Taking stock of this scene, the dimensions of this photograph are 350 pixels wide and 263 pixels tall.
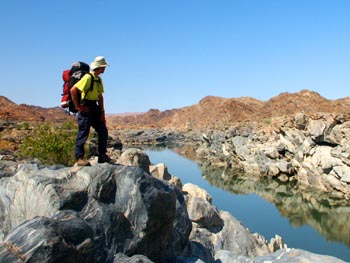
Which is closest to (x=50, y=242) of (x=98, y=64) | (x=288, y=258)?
(x=98, y=64)

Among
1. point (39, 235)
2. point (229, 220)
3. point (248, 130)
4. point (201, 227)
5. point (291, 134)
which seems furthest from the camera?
point (248, 130)

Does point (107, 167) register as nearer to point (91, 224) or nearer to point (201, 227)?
point (91, 224)

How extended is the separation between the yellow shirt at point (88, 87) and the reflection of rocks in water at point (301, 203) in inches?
928

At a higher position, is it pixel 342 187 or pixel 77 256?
pixel 77 256

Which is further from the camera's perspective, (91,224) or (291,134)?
(291,134)

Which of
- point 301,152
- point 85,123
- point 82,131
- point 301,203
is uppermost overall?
point 85,123

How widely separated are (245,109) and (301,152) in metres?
95.7

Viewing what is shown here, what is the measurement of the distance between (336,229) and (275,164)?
22.7m

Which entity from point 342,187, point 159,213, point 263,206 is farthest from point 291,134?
point 159,213

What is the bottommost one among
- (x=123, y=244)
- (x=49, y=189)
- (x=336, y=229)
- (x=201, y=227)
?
(x=336, y=229)

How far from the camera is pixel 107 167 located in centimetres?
891

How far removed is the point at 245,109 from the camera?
144 metres

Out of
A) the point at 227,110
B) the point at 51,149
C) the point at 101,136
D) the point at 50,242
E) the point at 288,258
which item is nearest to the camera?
the point at 50,242

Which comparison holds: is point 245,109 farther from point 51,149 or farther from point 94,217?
point 94,217
